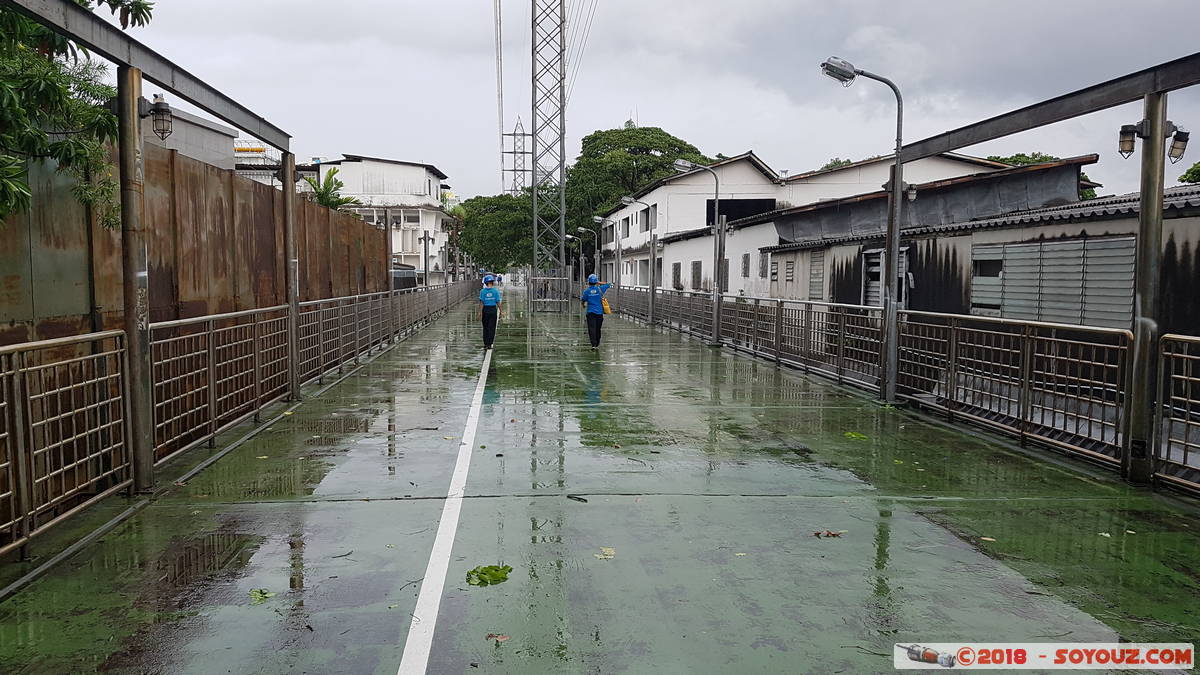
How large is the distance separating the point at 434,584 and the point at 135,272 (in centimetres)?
352

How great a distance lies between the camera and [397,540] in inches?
213

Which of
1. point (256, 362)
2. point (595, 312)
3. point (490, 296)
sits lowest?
point (256, 362)

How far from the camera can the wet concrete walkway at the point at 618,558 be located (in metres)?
3.95

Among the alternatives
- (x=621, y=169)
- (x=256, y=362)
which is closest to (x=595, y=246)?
(x=621, y=169)

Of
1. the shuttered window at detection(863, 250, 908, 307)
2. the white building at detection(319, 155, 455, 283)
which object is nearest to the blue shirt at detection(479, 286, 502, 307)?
the shuttered window at detection(863, 250, 908, 307)

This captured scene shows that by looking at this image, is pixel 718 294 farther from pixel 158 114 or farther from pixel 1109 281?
pixel 158 114

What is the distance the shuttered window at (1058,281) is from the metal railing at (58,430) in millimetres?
11159

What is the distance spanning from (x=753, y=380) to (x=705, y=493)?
7.38m

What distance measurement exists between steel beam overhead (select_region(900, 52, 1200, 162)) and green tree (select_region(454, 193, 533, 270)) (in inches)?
1797

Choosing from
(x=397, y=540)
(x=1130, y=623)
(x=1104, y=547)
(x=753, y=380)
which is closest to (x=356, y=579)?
(x=397, y=540)

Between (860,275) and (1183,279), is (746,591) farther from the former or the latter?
(860,275)

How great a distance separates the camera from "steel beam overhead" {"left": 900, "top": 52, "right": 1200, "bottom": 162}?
667cm

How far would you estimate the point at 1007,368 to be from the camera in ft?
29.7

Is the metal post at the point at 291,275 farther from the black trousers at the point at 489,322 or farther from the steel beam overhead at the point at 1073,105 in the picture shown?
the steel beam overhead at the point at 1073,105
